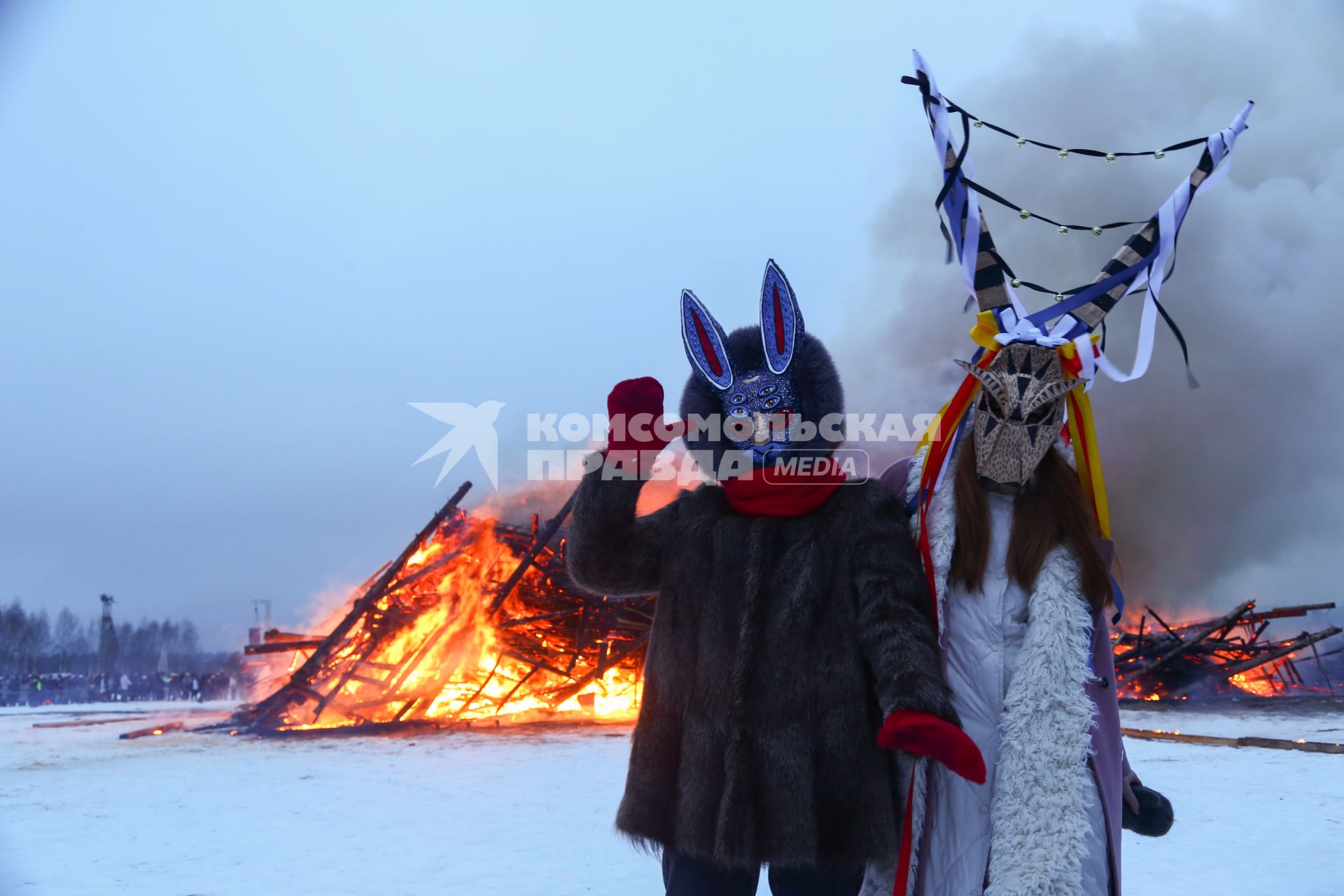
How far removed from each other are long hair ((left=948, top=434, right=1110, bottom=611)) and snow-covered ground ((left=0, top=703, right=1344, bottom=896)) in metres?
2.46

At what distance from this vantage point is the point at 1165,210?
2945 millimetres

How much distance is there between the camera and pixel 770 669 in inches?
99.1

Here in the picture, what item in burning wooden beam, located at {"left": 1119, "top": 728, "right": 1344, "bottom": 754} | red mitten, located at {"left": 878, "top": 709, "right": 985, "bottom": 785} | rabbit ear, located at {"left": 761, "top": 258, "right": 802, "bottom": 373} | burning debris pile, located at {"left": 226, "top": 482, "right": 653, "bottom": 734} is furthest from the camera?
burning debris pile, located at {"left": 226, "top": 482, "right": 653, "bottom": 734}

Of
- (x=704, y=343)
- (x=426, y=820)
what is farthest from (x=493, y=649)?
(x=704, y=343)

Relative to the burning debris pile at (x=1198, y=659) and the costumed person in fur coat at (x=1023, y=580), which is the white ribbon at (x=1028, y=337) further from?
the burning debris pile at (x=1198, y=659)

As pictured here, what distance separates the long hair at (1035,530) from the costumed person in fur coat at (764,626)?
0.17m

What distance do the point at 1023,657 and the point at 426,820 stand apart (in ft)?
15.8

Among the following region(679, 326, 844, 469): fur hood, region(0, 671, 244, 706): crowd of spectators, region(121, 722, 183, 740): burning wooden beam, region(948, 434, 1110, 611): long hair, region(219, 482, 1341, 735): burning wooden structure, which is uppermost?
region(679, 326, 844, 469): fur hood

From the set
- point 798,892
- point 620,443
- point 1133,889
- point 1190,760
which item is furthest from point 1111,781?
point 1190,760

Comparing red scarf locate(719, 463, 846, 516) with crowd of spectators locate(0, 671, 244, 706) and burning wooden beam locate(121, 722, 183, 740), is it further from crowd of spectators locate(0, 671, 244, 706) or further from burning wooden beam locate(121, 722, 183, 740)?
crowd of spectators locate(0, 671, 244, 706)

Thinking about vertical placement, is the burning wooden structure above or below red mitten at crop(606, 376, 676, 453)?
below

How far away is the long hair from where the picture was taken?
260 cm

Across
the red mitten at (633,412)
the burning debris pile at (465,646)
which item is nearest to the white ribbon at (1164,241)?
the red mitten at (633,412)

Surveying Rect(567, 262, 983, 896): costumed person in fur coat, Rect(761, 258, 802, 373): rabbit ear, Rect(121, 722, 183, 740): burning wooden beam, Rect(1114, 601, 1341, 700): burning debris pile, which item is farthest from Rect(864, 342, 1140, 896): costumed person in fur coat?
Rect(121, 722, 183, 740): burning wooden beam
